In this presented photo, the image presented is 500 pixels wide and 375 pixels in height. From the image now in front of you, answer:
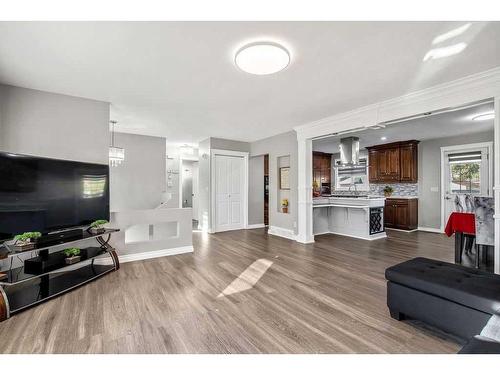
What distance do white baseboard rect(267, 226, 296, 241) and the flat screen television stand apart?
11.8 feet

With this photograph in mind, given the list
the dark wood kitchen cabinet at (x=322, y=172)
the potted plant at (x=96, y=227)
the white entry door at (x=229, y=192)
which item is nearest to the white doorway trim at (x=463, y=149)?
the dark wood kitchen cabinet at (x=322, y=172)

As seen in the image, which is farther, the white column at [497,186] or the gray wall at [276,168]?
the gray wall at [276,168]

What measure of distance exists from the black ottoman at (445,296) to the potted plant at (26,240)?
337cm

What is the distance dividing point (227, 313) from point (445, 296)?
1691 mm

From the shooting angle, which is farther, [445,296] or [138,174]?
[138,174]

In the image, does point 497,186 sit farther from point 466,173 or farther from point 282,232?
point 466,173

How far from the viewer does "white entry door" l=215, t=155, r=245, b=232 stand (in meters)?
6.10

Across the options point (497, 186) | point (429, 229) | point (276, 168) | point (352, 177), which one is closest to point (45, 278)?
point (276, 168)

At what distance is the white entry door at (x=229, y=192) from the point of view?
6.10m

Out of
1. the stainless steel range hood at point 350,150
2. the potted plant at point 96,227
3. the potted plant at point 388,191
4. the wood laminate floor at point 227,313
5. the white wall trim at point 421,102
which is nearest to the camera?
the wood laminate floor at point 227,313

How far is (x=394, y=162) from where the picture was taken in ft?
21.0

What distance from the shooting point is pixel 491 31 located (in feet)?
6.14

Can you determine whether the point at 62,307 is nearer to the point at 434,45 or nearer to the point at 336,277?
the point at 336,277

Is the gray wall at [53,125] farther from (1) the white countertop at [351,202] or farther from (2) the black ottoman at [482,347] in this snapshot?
(1) the white countertop at [351,202]
